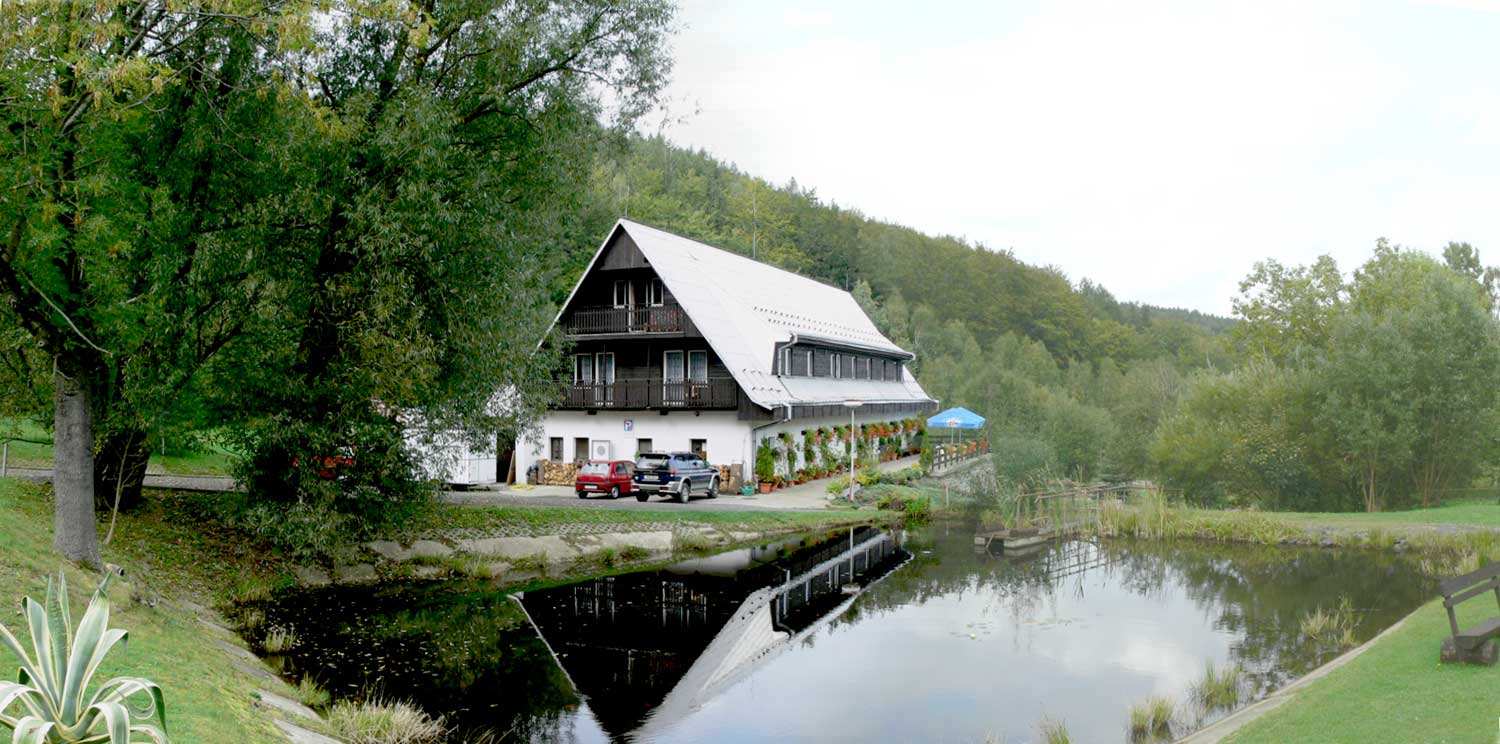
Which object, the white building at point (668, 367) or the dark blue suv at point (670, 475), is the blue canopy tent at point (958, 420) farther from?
the dark blue suv at point (670, 475)

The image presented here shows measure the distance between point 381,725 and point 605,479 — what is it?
65.6 ft

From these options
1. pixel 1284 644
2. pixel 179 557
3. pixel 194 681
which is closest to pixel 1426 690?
pixel 1284 644

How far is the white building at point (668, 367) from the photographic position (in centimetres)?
3269

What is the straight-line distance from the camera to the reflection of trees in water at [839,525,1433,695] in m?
15.3

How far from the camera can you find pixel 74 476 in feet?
41.7

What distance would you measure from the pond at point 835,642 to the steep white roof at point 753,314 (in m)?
11.4

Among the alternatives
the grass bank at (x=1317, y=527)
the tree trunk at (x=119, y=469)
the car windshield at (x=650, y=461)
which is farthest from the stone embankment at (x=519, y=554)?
the grass bank at (x=1317, y=527)

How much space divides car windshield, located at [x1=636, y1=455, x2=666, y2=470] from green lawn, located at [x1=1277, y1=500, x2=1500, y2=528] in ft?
61.2

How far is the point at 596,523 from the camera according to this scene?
24.0 m

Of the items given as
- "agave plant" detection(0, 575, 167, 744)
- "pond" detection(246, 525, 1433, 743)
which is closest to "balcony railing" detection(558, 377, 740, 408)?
"pond" detection(246, 525, 1433, 743)

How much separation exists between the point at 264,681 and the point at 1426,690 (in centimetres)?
1236

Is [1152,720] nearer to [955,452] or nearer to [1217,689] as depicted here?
[1217,689]

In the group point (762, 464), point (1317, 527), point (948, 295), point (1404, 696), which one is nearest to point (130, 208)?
point (1404, 696)

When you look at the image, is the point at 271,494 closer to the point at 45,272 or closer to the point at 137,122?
the point at 45,272
